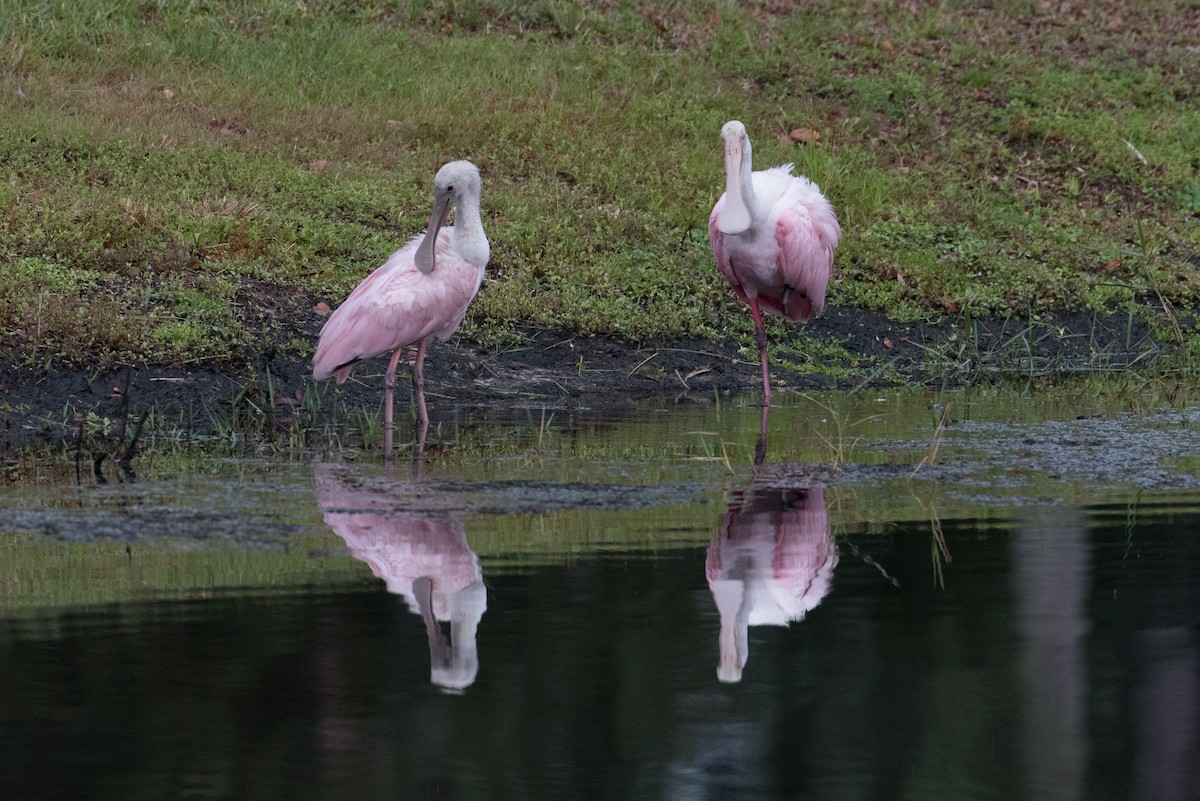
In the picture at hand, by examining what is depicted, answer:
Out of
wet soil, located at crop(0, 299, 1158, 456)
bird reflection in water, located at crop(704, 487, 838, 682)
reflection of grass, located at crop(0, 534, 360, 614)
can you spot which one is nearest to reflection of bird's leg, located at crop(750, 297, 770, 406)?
wet soil, located at crop(0, 299, 1158, 456)

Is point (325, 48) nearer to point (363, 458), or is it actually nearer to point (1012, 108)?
point (1012, 108)

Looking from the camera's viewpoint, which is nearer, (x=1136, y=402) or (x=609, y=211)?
(x=1136, y=402)

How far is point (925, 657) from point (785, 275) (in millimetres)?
6171

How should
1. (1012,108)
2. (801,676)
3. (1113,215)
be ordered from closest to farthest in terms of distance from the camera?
(801,676) < (1113,215) < (1012,108)

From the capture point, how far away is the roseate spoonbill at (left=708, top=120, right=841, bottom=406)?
1041 centimetres

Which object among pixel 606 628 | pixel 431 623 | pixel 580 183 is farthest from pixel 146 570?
pixel 580 183

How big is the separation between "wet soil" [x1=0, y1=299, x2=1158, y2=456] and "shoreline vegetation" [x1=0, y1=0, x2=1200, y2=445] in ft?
0.09

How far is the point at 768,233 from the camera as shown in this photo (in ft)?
34.6

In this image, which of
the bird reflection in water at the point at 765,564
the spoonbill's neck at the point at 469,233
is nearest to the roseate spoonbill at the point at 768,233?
the spoonbill's neck at the point at 469,233

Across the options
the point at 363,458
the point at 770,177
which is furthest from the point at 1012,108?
the point at 363,458

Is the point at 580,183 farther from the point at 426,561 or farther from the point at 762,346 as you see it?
the point at 426,561

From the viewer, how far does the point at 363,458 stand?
778 centimetres

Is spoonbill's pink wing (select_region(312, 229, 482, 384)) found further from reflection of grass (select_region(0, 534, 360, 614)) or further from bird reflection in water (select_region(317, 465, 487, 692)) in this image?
reflection of grass (select_region(0, 534, 360, 614))

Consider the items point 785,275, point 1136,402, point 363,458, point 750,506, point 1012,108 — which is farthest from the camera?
point 1012,108
